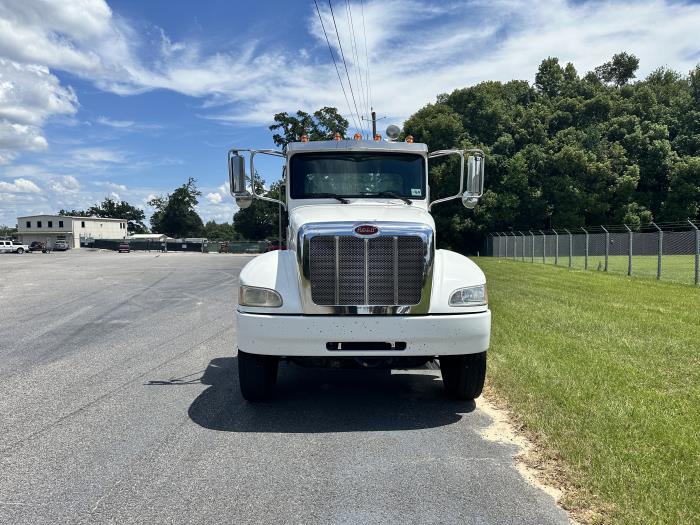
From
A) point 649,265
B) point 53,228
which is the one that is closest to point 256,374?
point 649,265

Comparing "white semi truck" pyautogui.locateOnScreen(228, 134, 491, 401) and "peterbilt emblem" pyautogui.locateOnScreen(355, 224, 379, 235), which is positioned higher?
"peterbilt emblem" pyautogui.locateOnScreen(355, 224, 379, 235)

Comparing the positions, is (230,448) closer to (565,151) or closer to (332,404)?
(332,404)

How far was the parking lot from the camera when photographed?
3383mm

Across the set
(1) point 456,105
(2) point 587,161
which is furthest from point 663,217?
(1) point 456,105

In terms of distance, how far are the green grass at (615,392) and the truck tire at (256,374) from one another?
7.37 feet

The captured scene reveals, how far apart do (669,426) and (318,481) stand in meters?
2.79

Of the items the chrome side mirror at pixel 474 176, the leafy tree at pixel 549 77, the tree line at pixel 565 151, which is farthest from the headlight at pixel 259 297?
the leafy tree at pixel 549 77

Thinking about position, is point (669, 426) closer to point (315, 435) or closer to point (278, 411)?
point (315, 435)

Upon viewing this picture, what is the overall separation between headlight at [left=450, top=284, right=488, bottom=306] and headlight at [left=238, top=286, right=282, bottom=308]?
150 centimetres

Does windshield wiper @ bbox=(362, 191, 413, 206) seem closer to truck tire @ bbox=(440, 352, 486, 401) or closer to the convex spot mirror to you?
the convex spot mirror

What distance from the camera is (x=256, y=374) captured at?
5.29 m

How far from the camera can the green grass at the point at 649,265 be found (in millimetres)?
19094

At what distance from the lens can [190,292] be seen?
16.2 m

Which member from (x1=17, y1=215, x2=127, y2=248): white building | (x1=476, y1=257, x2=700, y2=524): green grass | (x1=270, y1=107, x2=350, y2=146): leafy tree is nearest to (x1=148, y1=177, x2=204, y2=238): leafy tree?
(x1=17, y1=215, x2=127, y2=248): white building
